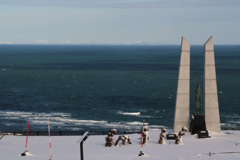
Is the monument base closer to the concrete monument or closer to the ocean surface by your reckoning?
the concrete monument

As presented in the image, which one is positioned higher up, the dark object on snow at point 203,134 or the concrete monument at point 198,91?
the concrete monument at point 198,91

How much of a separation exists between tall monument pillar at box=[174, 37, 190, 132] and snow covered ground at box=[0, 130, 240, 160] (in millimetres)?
1443

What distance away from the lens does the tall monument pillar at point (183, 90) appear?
3491 centimetres

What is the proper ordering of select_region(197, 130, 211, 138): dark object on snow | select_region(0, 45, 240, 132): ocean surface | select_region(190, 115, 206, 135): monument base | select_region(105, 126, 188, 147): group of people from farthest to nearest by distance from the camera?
select_region(0, 45, 240, 132): ocean surface
select_region(190, 115, 206, 135): monument base
select_region(197, 130, 211, 138): dark object on snow
select_region(105, 126, 188, 147): group of people

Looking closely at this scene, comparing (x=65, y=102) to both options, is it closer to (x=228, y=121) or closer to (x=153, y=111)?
(x=153, y=111)

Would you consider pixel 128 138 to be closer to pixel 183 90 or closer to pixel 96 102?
pixel 183 90

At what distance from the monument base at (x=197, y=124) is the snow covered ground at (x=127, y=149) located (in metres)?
0.59

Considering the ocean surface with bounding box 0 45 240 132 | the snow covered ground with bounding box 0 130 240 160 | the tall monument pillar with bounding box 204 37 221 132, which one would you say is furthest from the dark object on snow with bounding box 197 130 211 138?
the ocean surface with bounding box 0 45 240 132

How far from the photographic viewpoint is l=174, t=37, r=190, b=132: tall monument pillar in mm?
34906

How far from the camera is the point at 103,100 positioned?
92.8 meters

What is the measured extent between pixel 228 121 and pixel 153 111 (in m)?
14.1

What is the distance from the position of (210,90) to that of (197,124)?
2861 mm

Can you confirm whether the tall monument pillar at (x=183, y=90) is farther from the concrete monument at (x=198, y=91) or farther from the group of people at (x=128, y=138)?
the group of people at (x=128, y=138)

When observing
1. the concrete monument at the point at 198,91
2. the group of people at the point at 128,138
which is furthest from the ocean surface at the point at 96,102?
the group of people at the point at 128,138
